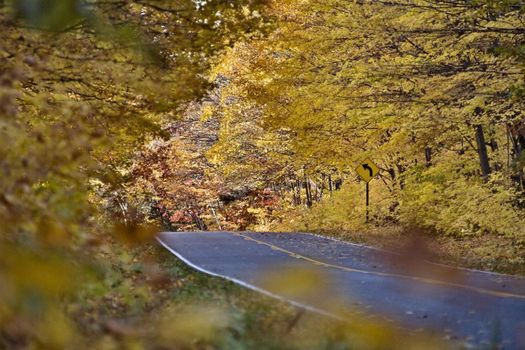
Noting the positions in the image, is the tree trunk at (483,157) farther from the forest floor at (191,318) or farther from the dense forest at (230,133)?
the forest floor at (191,318)

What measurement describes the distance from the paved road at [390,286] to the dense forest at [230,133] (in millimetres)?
775

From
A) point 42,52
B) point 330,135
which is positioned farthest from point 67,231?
point 330,135

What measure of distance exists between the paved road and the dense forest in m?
0.78

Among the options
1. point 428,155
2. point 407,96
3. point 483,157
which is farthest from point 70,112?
point 428,155

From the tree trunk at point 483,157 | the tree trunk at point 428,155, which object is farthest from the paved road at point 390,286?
the tree trunk at point 428,155

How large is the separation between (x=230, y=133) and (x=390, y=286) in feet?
58.3

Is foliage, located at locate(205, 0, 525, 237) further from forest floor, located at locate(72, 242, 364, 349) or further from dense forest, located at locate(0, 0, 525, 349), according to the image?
forest floor, located at locate(72, 242, 364, 349)

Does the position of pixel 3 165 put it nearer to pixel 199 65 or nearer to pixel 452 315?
pixel 452 315

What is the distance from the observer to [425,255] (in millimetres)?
3283

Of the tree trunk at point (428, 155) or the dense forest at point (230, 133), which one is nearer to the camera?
the dense forest at point (230, 133)

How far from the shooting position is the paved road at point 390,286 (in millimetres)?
4802

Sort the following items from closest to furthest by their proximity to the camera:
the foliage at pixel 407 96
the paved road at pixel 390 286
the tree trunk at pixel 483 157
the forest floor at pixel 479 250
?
the paved road at pixel 390 286 < the forest floor at pixel 479 250 < the foliage at pixel 407 96 < the tree trunk at pixel 483 157

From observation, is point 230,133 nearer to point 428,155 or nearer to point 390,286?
point 428,155

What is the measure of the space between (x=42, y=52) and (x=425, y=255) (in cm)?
475
